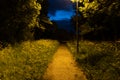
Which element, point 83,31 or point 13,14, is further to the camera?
point 83,31

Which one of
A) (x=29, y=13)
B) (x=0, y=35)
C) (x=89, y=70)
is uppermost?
(x=29, y=13)

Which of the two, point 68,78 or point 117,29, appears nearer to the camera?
point 68,78

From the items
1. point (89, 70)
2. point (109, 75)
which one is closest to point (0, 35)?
point (89, 70)

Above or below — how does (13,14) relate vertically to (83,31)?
above

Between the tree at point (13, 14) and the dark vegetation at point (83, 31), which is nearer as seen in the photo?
the dark vegetation at point (83, 31)

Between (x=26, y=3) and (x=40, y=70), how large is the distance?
10.8 m

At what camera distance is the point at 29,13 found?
2484 cm

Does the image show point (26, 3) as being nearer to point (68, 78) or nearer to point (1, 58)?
point (1, 58)

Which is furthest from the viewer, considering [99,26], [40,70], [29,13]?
[99,26]

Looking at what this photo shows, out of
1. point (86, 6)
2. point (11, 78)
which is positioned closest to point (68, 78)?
point (11, 78)

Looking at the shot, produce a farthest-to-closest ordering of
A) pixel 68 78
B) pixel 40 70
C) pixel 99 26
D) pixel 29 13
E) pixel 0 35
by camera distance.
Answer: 1. pixel 99 26
2. pixel 29 13
3. pixel 0 35
4. pixel 40 70
5. pixel 68 78

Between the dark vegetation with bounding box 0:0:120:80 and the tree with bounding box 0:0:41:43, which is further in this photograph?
the tree with bounding box 0:0:41:43

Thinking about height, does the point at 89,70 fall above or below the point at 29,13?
below

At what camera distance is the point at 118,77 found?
1242 centimetres
